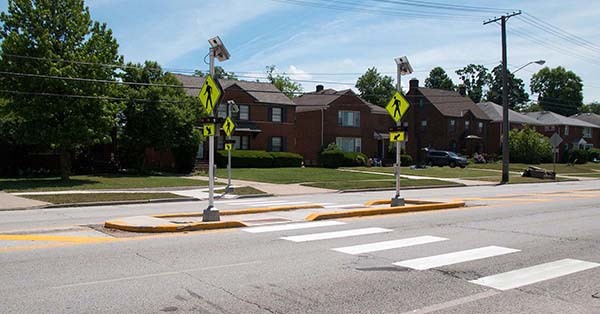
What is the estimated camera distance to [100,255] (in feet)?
27.6

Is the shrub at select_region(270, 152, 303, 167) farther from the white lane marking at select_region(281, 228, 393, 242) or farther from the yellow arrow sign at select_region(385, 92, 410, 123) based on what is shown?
the white lane marking at select_region(281, 228, 393, 242)

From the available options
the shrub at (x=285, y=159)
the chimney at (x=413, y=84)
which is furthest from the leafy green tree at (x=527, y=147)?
the shrub at (x=285, y=159)

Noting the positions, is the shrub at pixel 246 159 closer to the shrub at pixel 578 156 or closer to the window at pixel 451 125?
the window at pixel 451 125

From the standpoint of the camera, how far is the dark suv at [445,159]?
5181cm

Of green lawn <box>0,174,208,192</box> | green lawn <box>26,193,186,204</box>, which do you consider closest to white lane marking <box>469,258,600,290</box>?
green lawn <box>26,193,186,204</box>

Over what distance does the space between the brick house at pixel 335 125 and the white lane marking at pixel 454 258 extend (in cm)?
4227

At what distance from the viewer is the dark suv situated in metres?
51.8

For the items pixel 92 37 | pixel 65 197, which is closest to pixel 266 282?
pixel 65 197

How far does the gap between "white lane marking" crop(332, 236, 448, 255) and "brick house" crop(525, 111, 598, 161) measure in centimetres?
7034

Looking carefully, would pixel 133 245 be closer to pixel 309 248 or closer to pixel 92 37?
pixel 309 248

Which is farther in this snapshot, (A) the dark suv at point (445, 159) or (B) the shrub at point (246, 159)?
(A) the dark suv at point (445, 159)

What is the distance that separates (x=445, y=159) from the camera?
5269 centimetres

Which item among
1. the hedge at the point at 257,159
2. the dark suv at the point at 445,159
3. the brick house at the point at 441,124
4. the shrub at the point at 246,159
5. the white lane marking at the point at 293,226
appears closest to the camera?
the white lane marking at the point at 293,226

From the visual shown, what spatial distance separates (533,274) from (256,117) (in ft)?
133
